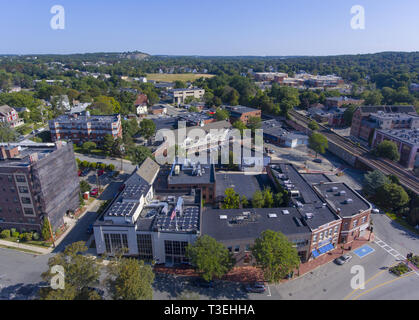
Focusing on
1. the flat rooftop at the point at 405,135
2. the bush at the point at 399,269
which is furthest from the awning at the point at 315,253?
the flat rooftop at the point at 405,135

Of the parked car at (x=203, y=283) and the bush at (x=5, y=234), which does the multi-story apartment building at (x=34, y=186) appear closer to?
the bush at (x=5, y=234)

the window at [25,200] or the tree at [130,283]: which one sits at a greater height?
the window at [25,200]

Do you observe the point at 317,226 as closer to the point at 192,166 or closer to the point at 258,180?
the point at 258,180

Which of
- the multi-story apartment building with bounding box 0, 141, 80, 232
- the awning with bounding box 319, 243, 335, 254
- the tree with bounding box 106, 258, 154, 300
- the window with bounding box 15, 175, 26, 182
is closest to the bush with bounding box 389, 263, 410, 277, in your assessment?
the awning with bounding box 319, 243, 335, 254

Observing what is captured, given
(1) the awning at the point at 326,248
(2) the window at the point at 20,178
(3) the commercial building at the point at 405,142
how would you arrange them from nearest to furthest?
(1) the awning at the point at 326,248 → (2) the window at the point at 20,178 → (3) the commercial building at the point at 405,142

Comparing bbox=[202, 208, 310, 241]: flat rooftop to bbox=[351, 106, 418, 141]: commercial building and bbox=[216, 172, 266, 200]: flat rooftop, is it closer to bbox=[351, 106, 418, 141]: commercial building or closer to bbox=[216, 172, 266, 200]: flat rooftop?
bbox=[216, 172, 266, 200]: flat rooftop

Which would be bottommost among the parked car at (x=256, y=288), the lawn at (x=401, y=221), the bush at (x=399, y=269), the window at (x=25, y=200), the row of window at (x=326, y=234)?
the lawn at (x=401, y=221)

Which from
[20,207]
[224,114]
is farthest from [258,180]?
[224,114]
